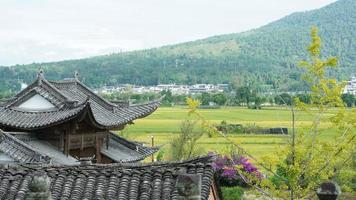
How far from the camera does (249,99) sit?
93625 mm

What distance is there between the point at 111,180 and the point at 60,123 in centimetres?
829

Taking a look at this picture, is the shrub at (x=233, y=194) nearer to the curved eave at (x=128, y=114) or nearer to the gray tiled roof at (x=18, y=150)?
the curved eave at (x=128, y=114)

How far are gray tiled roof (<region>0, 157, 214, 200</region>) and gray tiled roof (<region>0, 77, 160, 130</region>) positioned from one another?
6.69m

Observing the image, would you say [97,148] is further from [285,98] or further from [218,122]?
[218,122]

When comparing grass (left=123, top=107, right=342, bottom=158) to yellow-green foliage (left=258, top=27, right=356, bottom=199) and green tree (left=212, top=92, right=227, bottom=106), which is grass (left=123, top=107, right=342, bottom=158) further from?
yellow-green foliage (left=258, top=27, right=356, bottom=199)

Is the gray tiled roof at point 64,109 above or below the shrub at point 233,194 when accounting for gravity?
above

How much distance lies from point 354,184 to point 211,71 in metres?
138

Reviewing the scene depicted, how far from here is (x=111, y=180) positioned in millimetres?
7176

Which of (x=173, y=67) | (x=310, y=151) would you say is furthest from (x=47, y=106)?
(x=173, y=67)

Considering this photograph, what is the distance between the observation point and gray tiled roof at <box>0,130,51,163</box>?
44.6 feet

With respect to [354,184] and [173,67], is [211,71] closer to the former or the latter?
[173,67]

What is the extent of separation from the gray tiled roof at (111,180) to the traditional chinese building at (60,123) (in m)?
6.13

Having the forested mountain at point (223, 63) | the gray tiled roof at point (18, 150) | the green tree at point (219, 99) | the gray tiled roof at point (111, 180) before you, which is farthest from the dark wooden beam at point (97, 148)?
the forested mountain at point (223, 63)

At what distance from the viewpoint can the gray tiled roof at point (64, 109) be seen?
49.7 feet
